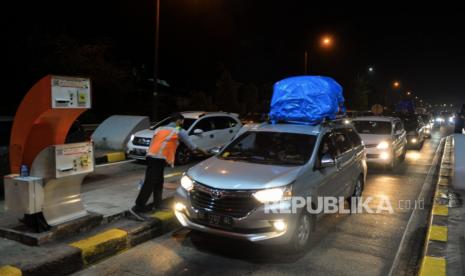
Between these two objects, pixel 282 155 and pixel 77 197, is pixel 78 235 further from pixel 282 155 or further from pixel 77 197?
pixel 282 155

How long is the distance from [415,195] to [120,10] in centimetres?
2842

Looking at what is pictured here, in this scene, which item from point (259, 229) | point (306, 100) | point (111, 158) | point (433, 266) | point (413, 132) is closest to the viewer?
point (433, 266)

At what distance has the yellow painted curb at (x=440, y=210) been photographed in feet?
23.2

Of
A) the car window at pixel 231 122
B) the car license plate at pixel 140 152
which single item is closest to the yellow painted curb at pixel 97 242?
the car license plate at pixel 140 152

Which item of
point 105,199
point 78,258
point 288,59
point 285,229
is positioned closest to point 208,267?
point 285,229

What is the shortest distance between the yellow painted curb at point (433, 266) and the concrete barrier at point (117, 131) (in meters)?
10.9

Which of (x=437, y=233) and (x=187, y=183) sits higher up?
(x=187, y=183)

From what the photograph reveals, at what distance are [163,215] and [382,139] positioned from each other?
792 cm

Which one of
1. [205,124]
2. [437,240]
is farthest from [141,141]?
[437,240]

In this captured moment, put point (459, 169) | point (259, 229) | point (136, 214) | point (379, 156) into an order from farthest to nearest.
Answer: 1. point (379, 156)
2. point (459, 169)
3. point (136, 214)
4. point (259, 229)

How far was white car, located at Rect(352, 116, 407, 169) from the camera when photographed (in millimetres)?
12430

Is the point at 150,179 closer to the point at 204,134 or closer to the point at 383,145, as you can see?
the point at 204,134

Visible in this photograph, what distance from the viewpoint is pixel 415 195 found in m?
9.62

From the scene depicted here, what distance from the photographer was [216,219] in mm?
5410
